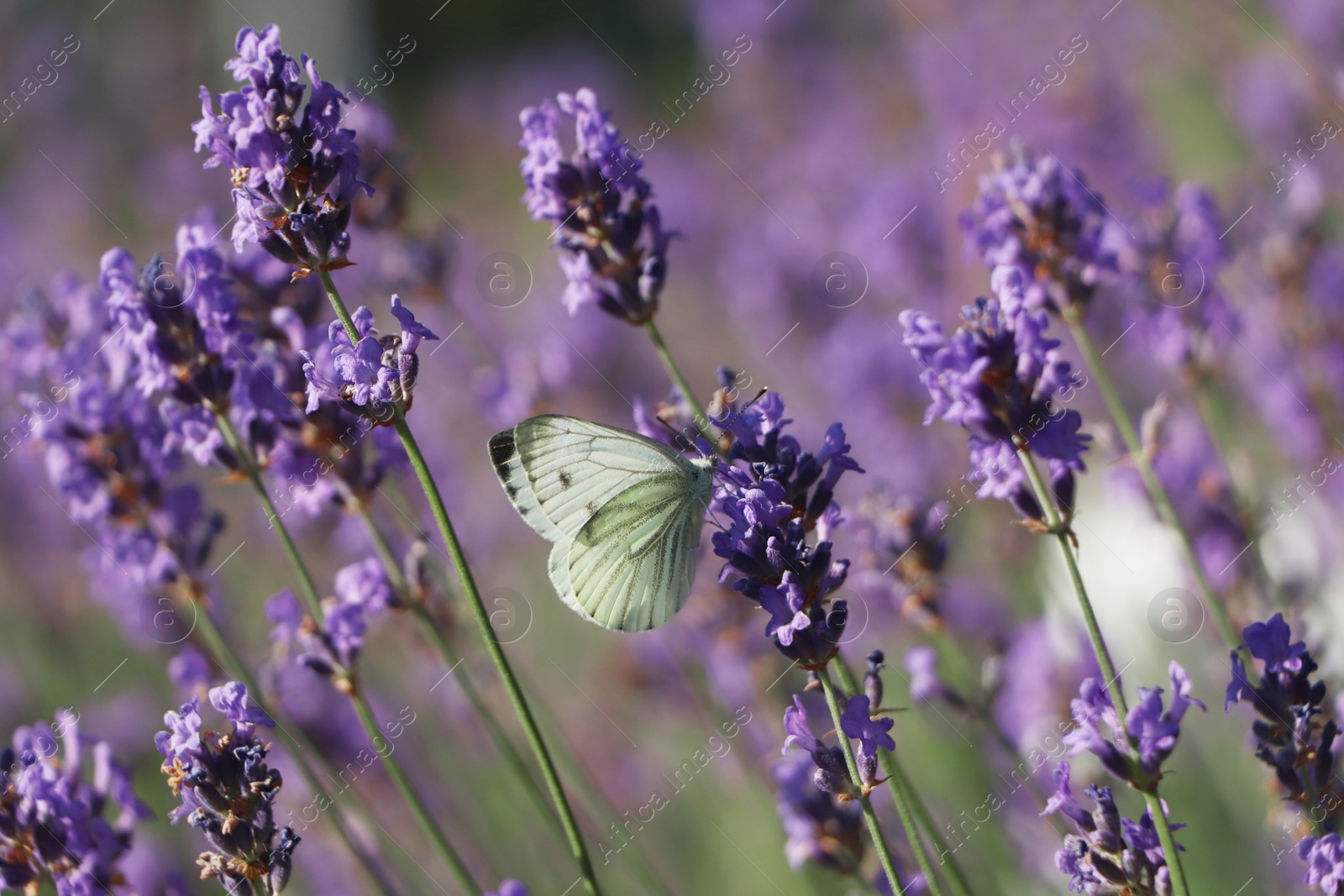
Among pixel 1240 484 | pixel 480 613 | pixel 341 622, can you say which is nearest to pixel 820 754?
pixel 480 613

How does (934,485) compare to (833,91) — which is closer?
(934,485)

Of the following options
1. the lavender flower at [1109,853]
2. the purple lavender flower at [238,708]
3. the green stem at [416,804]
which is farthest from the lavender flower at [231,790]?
the lavender flower at [1109,853]

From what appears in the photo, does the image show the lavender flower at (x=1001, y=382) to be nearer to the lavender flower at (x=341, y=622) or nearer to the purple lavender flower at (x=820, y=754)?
the purple lavender flower at (x=820, y=754)

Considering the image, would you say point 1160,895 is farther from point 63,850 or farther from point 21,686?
point 21,686

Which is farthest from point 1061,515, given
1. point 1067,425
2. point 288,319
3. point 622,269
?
point 288,319

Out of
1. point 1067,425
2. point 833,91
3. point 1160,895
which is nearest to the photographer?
point 1160,895

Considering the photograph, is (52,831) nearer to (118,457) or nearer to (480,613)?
(118,457)

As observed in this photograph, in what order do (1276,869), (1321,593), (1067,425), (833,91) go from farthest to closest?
(833,91) → (1321,593) → (1276,869) → (1067,425)
